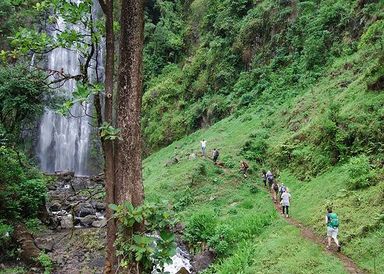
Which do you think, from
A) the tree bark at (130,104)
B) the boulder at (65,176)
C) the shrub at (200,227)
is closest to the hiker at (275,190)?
the shrub at (200,227)

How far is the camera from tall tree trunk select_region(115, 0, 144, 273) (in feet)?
16.4

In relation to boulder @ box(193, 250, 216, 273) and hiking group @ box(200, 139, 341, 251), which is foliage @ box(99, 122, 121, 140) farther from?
boulder @ box(193, 250, 216, 273)

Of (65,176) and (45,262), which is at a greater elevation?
(65,176)

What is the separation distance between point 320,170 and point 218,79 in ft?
60.4

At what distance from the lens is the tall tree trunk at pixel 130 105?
501cm

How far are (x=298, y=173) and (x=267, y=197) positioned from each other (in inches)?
66.8

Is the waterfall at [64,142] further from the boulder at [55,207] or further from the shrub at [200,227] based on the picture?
the shrub at [200,227]

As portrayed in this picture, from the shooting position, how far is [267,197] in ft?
58.1

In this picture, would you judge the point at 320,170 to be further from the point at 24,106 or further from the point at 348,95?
the point at 24,106

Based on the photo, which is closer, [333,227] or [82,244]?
[333,227]

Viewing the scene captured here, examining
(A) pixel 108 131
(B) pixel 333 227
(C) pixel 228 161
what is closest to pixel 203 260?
(B) pixel 333 227

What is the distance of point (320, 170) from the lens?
53.4ft

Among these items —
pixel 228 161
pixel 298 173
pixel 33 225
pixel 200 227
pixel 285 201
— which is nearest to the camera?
pixel 285 201

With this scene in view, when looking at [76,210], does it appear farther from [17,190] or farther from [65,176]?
[65,176]
